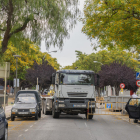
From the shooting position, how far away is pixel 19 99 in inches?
768

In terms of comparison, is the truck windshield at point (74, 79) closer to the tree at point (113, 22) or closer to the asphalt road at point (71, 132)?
the tree at point (113, 22)

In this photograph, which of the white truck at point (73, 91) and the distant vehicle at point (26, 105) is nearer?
the distant vehicle at point (26, 105)

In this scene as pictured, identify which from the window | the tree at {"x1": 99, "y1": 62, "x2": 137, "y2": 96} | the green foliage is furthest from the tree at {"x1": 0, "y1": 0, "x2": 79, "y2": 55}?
the green foliage

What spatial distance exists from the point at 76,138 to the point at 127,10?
10.2 metres

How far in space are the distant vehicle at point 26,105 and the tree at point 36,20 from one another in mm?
3804

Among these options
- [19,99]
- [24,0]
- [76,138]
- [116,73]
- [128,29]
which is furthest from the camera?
[116,73]

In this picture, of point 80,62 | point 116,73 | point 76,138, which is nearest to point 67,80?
point 76,138

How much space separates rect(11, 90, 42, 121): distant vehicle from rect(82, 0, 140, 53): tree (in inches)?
230

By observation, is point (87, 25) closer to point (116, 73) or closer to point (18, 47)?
point (18, 47)

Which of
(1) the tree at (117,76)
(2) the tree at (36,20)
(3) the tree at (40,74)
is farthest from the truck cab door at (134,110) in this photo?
(3) the tree at (40,74)

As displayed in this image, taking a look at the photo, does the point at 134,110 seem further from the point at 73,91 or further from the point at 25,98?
the point at 25,98

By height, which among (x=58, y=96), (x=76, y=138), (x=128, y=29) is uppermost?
(x=128, y=29)

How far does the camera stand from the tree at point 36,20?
610 inches

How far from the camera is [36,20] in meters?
16.3
